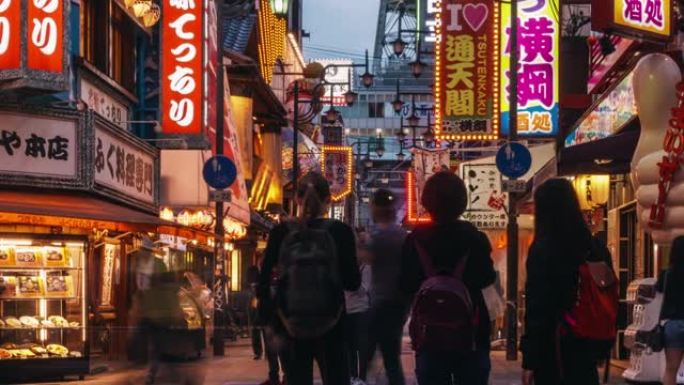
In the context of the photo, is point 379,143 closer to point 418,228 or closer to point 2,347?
point 2,347

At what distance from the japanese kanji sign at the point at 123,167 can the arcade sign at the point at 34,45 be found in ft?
9.41

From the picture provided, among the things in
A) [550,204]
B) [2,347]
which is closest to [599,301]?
[550,204]

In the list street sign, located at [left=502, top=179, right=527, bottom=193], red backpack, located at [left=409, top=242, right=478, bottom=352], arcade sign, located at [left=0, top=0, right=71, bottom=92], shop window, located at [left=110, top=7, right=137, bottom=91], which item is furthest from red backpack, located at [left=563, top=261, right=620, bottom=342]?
shop window, located at [left=110, top=7, right=137, bottom=91]

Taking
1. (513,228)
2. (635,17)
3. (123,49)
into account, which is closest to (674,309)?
(635,17)

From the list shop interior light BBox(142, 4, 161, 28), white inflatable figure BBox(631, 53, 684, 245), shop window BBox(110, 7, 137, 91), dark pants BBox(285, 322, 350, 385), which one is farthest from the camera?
shop window BBox(110, 7, 137, 91)

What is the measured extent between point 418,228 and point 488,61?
19.5 m

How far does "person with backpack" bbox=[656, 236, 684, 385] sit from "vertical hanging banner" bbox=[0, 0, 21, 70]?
952 cm

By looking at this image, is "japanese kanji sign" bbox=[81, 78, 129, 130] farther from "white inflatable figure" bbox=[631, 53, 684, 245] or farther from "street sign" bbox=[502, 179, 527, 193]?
"white inflatable figure" bbox=[631, 53, 684, 245]

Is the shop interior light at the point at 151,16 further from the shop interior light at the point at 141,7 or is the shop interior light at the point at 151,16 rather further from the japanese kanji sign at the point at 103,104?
the japanese kanji sign at the point at 103,104

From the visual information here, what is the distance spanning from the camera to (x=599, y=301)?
7.67m

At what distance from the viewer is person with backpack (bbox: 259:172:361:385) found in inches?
308

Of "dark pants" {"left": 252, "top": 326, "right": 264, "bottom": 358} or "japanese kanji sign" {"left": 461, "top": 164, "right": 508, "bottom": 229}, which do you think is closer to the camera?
"dark pants" {"left": 252, "top": 326, "right": 264, "bottom": 358}

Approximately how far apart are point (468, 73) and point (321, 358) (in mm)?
19177


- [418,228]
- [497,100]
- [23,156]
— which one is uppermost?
[497,100]
